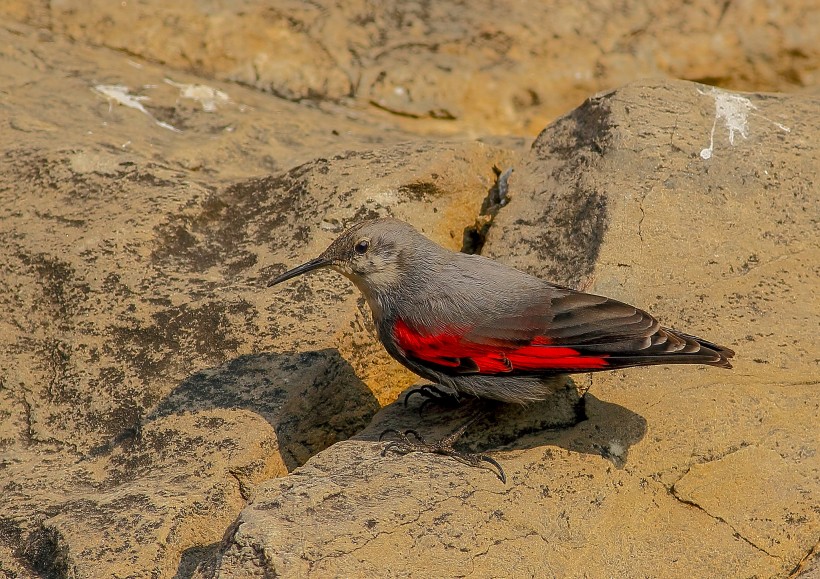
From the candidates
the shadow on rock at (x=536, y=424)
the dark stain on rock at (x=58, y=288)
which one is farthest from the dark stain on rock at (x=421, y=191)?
the dark stain on rock at (x=58, y=288)

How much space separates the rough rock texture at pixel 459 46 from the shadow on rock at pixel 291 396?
371cm

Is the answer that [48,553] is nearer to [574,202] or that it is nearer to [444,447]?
[444,447]

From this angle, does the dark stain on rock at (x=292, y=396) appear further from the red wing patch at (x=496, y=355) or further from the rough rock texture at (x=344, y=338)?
the red wing patch at (x=496, y=355)

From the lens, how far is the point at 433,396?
16.1ft

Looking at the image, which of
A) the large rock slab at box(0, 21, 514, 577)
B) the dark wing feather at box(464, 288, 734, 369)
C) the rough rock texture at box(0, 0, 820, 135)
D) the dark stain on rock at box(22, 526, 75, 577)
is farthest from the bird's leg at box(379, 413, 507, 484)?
the rough rock texture at box(0, 0, 820, 135)

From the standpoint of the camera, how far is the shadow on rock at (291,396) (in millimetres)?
4828

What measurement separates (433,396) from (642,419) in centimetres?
102

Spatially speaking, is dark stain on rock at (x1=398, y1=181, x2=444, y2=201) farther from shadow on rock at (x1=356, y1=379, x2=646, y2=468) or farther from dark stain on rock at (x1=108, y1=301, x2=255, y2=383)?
shadow on rock at (x1=356, y1=379, x2=646, y2=468)

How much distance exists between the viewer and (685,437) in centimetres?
439

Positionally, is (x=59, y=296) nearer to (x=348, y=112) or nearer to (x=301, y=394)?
(x=301, y=394)

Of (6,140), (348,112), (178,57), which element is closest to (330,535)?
(6,140)

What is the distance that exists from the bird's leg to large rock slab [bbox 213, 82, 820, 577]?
0.05m

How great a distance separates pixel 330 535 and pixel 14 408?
2168mm

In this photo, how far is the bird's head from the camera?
194 inches
